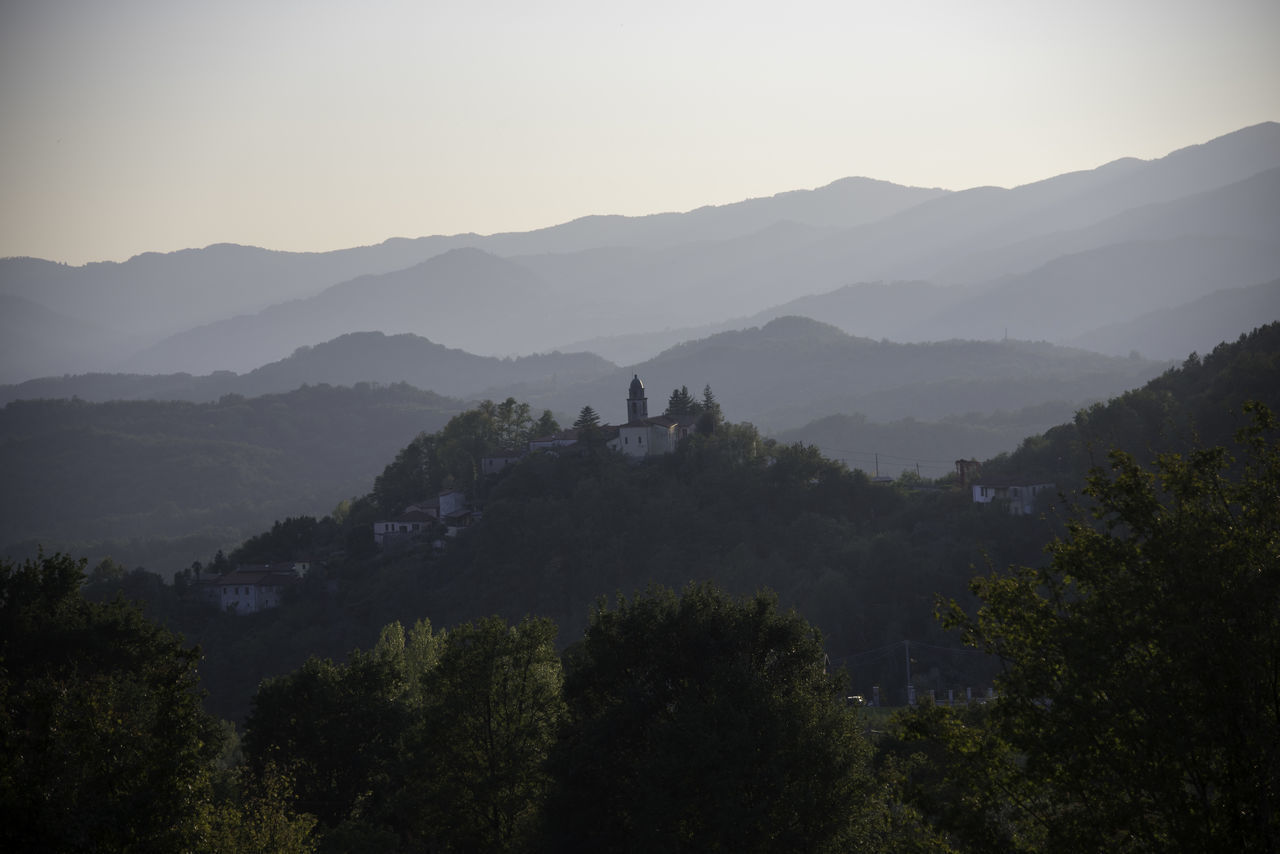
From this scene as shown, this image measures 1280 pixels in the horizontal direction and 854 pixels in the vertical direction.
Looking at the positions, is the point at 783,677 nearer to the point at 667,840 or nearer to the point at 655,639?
the point at 655,639

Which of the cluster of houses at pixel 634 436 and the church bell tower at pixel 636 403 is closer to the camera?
the cluster of houses at pixel 634 436

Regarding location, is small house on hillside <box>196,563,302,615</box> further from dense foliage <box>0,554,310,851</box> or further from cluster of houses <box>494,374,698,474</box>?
dense foliage <box>0,554,310,851</box>

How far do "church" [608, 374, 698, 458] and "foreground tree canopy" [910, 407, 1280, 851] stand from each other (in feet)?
203

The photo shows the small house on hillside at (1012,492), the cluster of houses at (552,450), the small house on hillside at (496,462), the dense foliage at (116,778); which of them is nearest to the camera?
the dense foliage at (116,778)

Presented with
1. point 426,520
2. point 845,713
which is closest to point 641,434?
point 426,520

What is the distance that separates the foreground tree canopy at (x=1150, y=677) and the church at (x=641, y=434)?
6174cm

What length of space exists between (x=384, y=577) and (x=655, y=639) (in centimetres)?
5348

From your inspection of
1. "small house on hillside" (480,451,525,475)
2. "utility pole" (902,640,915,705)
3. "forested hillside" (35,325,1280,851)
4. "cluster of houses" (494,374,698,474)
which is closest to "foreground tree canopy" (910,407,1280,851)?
"forested hillside" (35,325,1280,851)

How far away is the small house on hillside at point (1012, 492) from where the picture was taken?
68312 mm

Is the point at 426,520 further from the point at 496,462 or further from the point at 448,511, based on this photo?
the point at 496,462

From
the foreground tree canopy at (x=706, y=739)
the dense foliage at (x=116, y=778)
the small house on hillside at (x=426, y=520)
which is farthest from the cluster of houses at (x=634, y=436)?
the dense foliage at (x=116, y=778)

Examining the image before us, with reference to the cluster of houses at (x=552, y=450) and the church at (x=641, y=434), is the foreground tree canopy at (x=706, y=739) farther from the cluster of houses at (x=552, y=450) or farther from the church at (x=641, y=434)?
the cluster of houses at (x=552, y=450)

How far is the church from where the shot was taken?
2938 inches

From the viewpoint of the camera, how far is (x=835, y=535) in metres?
73.1
